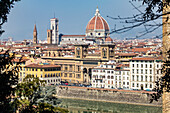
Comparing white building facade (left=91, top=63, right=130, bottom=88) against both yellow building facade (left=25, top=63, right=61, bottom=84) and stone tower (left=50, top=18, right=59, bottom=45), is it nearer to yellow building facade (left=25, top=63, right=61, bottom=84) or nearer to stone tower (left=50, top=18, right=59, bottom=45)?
yellow building facade (left=25, top=63, right=61, bottom=84)

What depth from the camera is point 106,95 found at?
4459cm

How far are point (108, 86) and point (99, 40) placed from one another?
57153 mm

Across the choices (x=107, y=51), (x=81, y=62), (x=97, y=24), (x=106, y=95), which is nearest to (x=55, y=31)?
(x=97, y=24)

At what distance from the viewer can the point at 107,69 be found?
49688 millimetres

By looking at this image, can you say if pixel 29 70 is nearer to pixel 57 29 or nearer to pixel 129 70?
pixel 129 70

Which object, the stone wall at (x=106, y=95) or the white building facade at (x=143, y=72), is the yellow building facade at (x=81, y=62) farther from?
the white building facade at (x=143, y=72)

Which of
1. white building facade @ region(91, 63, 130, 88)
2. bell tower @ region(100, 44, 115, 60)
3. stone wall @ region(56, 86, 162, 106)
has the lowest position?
stone wall @ region(56, 86, 162, 106)

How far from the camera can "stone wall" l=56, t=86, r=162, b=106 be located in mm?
41241

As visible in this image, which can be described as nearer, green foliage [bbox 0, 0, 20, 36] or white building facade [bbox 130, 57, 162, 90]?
green foliage [bbox 0, 0, 20, 36]

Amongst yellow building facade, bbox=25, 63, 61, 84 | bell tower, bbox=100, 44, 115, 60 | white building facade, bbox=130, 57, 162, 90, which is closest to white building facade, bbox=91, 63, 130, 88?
white building facade, bbox=130, 57, 162, 90

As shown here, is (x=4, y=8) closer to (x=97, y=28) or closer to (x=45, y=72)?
(x=45, y=72)

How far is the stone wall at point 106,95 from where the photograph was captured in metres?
41.2

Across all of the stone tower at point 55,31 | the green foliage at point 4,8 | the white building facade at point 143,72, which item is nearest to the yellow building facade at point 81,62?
the white building facade at point 143,72

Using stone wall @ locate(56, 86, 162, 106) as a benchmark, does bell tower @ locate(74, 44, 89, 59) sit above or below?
above
